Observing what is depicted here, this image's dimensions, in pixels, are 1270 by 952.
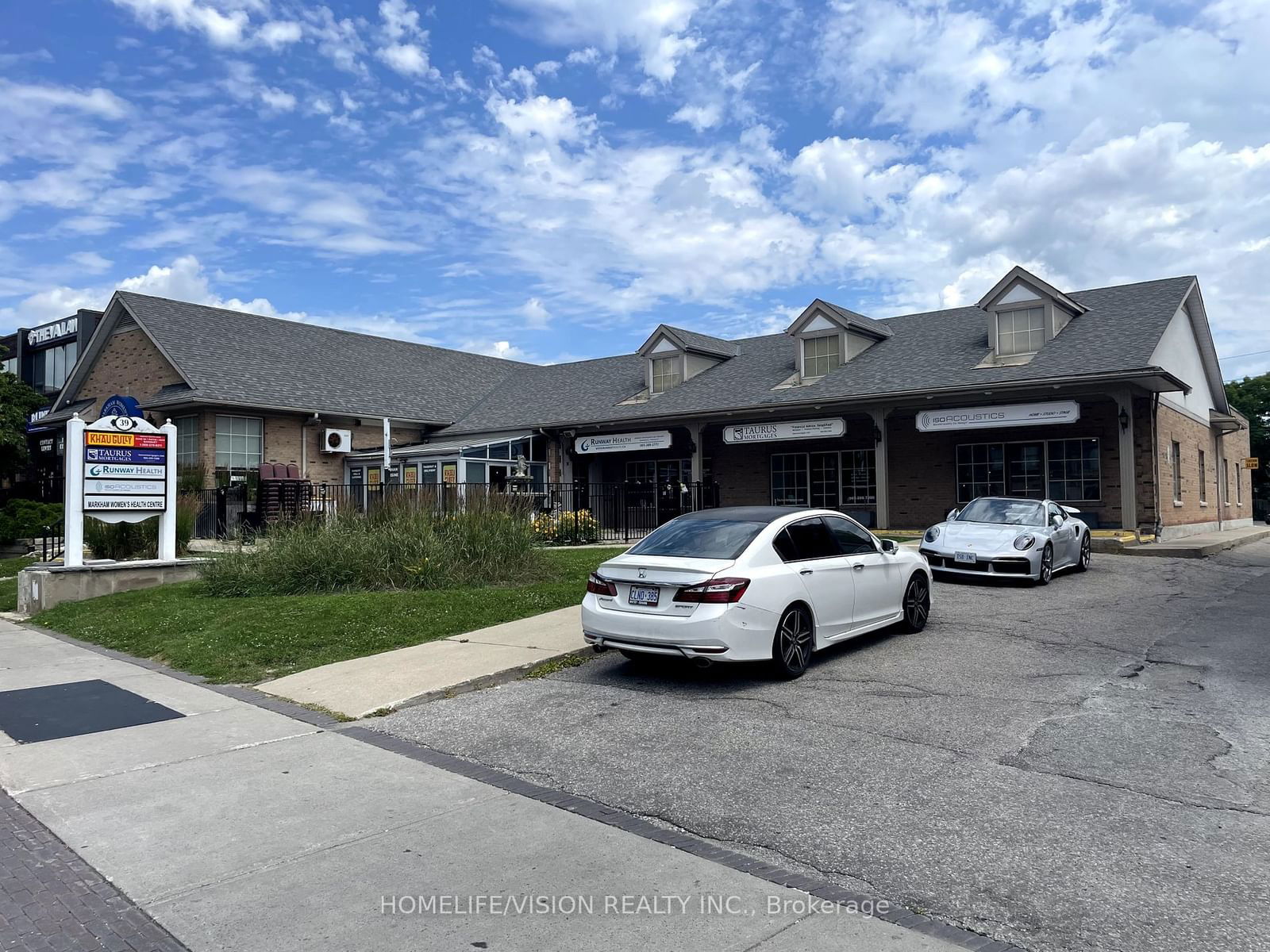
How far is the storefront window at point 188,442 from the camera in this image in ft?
88.0

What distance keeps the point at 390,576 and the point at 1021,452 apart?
53.8ft

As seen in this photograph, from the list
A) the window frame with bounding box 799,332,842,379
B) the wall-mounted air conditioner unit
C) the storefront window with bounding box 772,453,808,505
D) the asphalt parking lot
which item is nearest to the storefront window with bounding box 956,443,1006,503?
the window frame with bounding box 799,332,842,379

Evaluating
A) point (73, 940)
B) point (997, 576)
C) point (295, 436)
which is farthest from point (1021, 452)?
point (73, 940)

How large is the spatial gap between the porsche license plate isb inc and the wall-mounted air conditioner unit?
2297 centimetres

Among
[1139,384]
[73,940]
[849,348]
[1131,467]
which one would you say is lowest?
[73,940]

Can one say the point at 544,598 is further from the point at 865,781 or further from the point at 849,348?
the point at 849,348

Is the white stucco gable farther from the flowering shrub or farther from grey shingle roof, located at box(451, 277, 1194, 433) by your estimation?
the flowering shrub

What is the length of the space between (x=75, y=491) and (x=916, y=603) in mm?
12290

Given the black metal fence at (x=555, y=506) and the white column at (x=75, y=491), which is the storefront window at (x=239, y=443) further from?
the white column at (x=75, y=491)

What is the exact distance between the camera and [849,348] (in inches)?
995

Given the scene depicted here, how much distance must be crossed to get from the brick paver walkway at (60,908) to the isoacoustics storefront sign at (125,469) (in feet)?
35.5

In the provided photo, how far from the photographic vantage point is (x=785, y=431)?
2419 centimetres

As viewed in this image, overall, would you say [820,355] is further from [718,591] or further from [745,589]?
[718,591]

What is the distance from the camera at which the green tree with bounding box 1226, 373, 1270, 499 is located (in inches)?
2281
